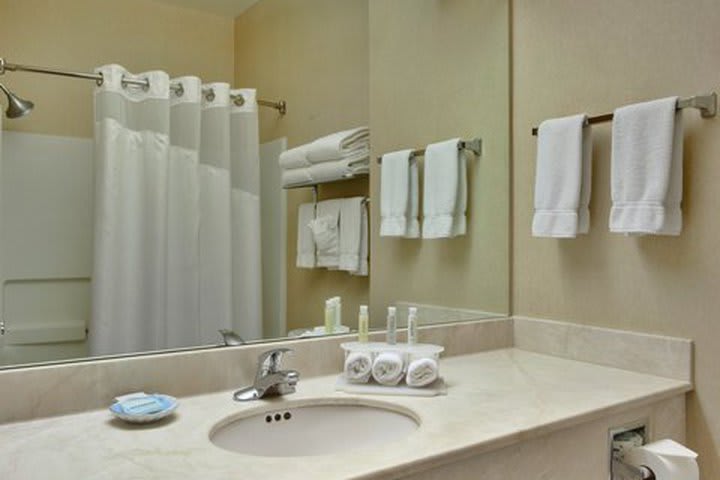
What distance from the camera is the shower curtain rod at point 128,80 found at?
128cm

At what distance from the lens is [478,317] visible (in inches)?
80.1

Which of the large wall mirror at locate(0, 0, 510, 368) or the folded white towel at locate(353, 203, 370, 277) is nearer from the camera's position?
the large wall mirror at locate(0, 0, 510, 368)

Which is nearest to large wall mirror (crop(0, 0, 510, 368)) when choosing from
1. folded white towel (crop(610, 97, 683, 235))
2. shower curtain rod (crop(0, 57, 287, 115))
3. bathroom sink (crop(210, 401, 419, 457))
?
shower curtain rod (crop(0, 57, 287, 115))

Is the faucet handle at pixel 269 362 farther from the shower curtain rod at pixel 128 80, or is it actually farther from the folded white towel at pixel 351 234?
the shower curtain rod at pixel 128 80

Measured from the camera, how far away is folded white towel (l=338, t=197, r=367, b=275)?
1.81 meters

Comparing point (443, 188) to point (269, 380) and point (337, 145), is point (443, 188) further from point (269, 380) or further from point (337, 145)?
point (269, 380)

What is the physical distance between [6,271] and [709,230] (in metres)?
1.66

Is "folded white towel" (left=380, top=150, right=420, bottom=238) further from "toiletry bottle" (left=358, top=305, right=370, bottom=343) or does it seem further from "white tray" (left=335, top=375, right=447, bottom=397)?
"white tray" (left=335, top=375, right=447, bottom=397)

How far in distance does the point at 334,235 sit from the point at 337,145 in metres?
0.27

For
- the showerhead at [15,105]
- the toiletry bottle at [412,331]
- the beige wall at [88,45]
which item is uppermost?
the beige wall at [88,45]

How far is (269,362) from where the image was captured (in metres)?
1.42

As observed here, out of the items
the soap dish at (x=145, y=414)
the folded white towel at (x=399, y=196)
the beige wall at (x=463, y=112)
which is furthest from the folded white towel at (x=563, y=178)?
the soap dish at (x=145, y=414)

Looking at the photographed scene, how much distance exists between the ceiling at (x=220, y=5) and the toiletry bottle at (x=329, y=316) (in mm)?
823

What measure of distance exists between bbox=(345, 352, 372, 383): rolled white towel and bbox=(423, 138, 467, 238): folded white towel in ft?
2.17
